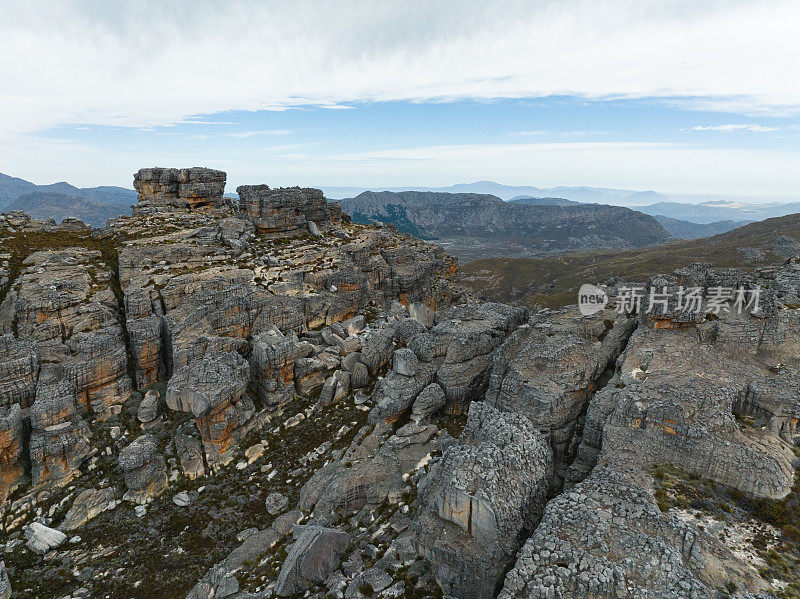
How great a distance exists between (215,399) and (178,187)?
58.7 meters

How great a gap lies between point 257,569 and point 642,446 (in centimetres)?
2544

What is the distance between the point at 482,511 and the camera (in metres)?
20.0

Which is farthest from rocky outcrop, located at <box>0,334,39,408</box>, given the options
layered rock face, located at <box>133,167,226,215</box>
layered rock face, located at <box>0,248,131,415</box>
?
layered rock face, located at <box>133,167,226,215</box>

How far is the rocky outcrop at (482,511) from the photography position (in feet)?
65.1

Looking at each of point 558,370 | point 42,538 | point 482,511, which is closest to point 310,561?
point 482,511

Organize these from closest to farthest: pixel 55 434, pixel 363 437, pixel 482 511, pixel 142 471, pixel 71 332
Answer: pixel 482 511 < pixel 55 434 < pixel 142 471 < pixel 363 437 < pixel 71 332

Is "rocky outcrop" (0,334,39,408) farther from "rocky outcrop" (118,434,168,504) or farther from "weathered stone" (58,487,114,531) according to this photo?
"weathered stone" (58,487,114,531)

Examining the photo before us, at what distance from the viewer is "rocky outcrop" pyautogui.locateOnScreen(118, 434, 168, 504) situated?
105 ft

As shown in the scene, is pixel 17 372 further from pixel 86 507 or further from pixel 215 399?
pixel 215 399

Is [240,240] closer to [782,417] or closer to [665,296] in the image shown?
[665,296]

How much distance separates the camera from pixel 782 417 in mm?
24078

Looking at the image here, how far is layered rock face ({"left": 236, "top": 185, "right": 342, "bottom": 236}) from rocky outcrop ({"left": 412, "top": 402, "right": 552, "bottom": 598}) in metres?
52.1

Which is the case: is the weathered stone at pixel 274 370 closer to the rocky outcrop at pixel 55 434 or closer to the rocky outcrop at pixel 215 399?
the rocky outcrop at pixel 215 399

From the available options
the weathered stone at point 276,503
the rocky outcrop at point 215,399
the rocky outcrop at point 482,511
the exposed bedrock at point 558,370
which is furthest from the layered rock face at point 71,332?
the exposed bedrock at point 558,370
